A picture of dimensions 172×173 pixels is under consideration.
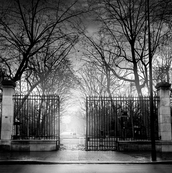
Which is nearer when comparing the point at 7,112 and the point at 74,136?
the point at 7,112

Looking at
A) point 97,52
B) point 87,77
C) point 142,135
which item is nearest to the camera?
point 142,135

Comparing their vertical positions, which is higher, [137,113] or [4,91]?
[4,91]

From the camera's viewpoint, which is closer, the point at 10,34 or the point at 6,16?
the point at 6,16

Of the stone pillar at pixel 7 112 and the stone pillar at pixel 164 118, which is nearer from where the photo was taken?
the stone pillar at pixel 7 112

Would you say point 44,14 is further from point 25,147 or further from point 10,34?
point 25,147

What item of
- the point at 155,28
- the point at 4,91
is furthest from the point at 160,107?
the point at 4,91

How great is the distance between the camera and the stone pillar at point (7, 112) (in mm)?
16531

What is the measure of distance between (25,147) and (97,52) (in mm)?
12222

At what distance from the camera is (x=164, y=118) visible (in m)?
17.4

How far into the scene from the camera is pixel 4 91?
671 inches

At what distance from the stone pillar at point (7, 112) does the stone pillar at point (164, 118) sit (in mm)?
9626

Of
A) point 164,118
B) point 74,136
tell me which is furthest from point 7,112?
point 74,136

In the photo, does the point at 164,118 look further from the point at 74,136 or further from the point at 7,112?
the point at 74,136

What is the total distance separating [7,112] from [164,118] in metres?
10.1
